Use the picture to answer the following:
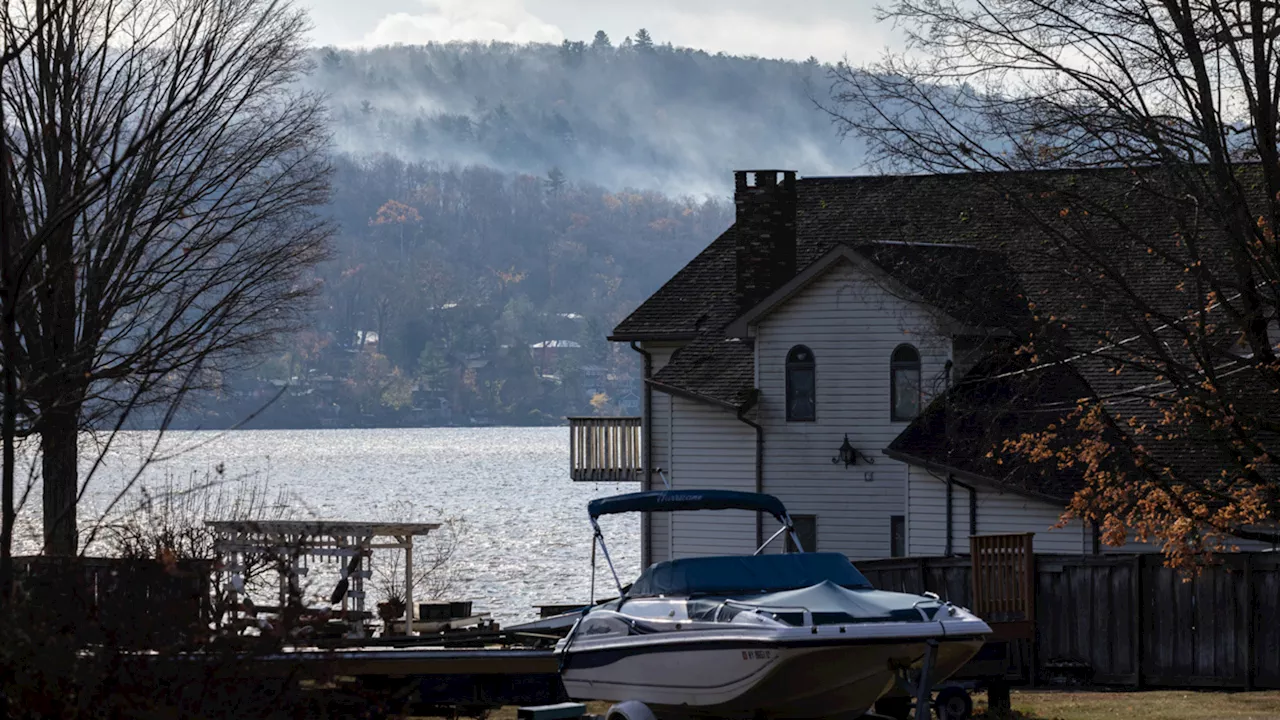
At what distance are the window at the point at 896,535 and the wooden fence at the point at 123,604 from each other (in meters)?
27.8

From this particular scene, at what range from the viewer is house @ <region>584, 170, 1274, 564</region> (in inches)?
1249

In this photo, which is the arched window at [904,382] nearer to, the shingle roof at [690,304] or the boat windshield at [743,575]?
A: the shingle roof at [690,304]

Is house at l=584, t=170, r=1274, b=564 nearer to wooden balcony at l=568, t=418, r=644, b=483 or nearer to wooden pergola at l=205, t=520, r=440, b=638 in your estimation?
wooden balcony at l=568, t=418, r=644, b=483

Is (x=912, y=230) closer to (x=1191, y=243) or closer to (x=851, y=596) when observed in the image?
(x=1191, y=243)

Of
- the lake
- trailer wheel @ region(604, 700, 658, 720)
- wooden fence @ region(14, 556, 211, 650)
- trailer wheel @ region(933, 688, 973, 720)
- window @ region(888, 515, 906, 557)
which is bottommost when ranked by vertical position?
the lake

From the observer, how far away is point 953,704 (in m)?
17.8

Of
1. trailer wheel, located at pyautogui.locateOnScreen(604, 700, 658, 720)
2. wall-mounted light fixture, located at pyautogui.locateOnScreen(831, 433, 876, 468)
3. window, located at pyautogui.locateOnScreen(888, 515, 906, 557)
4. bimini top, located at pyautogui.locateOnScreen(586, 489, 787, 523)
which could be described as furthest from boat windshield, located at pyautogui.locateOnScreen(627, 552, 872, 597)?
wall-mounted light fixture, located at pyautogui.locateOnScreen(831, 433, 876, 468)

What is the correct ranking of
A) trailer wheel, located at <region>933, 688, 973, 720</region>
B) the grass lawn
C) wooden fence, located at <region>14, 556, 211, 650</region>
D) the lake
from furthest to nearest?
the lake < the grass lawn < trailer wheel, located at <region>933, 688, 973, 720</region> < wooden fence, located at <region>14, 556, 211, 650</region>

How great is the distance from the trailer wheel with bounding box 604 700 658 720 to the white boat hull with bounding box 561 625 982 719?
0.29 m

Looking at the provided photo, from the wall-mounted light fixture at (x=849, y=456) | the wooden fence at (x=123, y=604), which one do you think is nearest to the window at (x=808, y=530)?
the wall-mounted light fixture at (x=849, y=456)

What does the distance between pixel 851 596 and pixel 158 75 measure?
10360mm

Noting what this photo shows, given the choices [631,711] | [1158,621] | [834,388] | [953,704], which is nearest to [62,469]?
[631,711]

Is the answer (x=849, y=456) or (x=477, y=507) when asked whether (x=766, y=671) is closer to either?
(x=849, y=456)

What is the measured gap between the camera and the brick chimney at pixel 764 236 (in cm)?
3950
